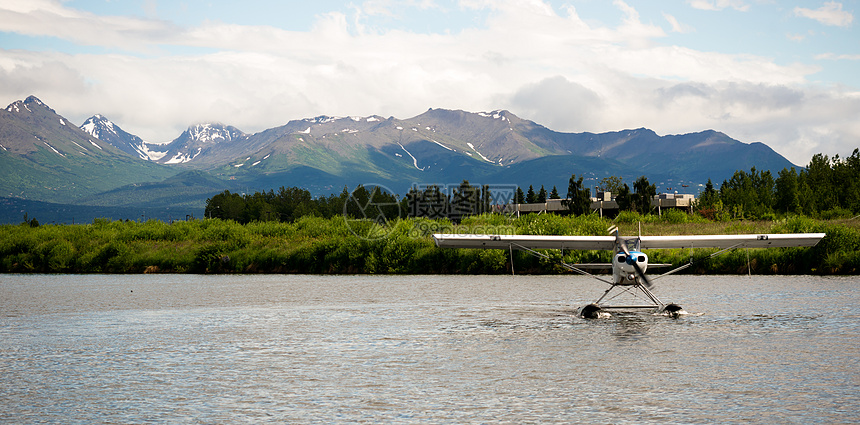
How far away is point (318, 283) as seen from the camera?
46.7m

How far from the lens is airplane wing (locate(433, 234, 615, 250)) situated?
2817 centimetres

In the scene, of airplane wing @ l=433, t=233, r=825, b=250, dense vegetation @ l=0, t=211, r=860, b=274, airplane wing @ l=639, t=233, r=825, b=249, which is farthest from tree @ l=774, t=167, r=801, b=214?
airplane wing @ l=433, t=233, r=825, b=250

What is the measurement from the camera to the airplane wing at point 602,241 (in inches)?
1117

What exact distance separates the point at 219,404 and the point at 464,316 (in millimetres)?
14648

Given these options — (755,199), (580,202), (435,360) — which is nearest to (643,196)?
(580,202)

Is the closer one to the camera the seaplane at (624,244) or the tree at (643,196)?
the seaplane at (624,244)

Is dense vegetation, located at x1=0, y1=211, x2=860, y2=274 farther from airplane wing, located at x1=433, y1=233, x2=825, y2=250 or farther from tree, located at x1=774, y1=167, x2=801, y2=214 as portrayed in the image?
tree, located at x1=774, y1=167, x2=801, y2=214

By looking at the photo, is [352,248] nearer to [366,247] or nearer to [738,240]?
[366,247]

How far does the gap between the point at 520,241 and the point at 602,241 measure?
3.17 meters

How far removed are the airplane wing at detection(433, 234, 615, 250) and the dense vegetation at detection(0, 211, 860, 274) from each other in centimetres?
1756

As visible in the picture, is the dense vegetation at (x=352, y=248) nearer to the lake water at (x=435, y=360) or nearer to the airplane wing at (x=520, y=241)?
the lake water at (x=435, y=360)

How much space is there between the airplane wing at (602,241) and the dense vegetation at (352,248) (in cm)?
1690

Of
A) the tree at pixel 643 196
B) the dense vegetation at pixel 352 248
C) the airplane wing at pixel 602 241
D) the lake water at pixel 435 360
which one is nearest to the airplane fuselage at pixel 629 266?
the lake water at pixel 435 360

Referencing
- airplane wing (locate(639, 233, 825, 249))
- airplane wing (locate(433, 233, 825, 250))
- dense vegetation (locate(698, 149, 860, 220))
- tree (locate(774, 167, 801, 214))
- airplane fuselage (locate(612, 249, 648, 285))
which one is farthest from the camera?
tree (locate(774, 167, 801, 214))
